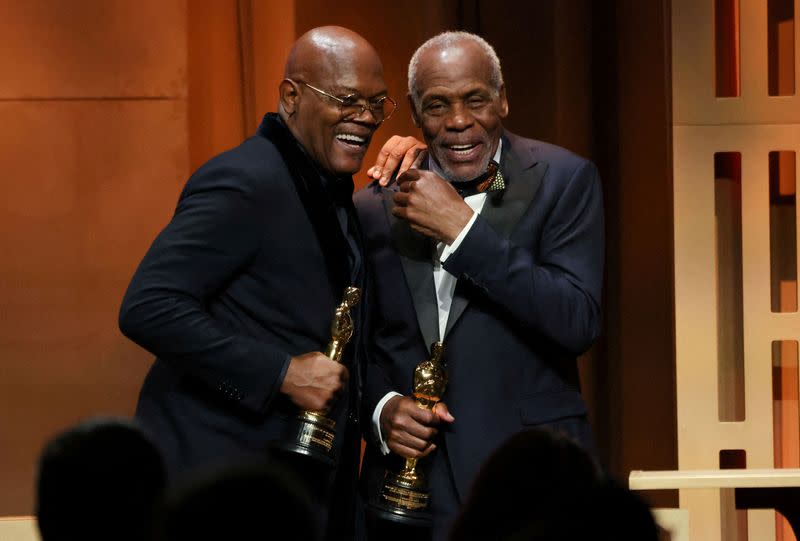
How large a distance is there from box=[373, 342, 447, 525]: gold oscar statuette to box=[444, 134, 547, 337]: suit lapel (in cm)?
12

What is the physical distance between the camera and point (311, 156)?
251 centimetres

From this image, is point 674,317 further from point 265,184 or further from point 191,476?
point 191,476

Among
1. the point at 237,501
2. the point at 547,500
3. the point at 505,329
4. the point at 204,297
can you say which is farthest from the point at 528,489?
the point at 505,329

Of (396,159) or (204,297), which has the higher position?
(396,159)

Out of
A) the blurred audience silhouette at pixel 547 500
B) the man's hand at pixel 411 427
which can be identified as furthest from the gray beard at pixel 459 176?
the blurred audience silhouette at pixel 547 500

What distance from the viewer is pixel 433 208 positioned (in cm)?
241

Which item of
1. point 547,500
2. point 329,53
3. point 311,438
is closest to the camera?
point 547,500

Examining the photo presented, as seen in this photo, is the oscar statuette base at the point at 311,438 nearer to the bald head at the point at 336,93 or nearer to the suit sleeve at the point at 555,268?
the suit sleeve at the point at 555,268

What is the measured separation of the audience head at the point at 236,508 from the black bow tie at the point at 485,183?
1813 millimetres

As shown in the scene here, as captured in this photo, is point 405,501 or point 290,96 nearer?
point 405,501

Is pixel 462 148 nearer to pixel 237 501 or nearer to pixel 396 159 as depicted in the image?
pixel 396 159

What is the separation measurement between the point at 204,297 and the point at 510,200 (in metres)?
0.68

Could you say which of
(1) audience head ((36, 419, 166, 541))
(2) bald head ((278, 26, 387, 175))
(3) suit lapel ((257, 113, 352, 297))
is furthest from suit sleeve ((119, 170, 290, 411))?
(1) audience head ((36, 419, 166, 541))

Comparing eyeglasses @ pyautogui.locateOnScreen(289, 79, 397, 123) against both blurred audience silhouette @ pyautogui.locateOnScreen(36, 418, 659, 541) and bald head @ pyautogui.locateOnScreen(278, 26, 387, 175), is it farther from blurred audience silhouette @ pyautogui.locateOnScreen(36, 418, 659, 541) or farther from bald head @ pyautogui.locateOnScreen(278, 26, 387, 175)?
blurred audience silhouette @ pyautogui.locateOnScreen(36, 418, 659, 541)
